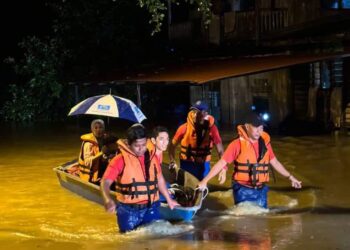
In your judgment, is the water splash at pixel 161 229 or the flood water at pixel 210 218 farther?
the flood water at pixel 210 218

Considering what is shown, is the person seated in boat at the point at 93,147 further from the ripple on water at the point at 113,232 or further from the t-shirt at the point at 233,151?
the t-shirt at the point at 233,151

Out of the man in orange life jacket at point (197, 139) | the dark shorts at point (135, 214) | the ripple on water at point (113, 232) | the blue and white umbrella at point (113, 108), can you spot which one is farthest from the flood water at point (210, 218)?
the blue and white umbrella at point (113, 108)

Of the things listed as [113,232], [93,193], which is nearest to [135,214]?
[113,232]

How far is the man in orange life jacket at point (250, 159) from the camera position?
303 inches

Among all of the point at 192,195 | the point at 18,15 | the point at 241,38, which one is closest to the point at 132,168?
the point at 192,195

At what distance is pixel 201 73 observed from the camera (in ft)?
54.5

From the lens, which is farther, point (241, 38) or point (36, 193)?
point (241, 38)

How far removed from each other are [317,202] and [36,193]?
5.27 metres

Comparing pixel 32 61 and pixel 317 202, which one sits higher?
pixel 32 61

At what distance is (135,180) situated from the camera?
697cm

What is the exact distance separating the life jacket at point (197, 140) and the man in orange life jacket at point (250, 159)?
72.7 inches

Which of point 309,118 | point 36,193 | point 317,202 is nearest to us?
point 317,202

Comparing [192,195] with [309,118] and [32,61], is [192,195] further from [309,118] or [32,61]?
[32,61]

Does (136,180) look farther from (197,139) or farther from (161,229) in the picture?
(197,139)
